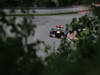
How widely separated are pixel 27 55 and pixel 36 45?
0.08 meters

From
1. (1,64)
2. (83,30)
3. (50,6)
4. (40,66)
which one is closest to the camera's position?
(1,64)

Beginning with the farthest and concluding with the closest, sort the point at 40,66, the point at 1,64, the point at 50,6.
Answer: the point at 50,6, the point at 40,66, the point at 1,64

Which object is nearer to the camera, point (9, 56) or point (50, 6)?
point (9, 56)

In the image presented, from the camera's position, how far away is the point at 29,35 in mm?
1333

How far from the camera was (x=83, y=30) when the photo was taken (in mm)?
2391

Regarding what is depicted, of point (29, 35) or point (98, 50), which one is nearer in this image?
point (29, 35)

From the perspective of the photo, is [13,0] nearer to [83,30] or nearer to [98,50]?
[98,50]

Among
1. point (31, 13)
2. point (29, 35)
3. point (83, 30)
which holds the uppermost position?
point (31, 13)

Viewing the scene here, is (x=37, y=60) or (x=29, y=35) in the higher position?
(x=29, y=35)

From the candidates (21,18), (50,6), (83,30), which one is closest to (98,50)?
(50,6)

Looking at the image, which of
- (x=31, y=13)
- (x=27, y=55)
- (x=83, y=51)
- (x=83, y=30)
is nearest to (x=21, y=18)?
(x=31, y=13)

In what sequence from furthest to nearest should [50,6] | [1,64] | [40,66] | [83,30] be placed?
[83,30], [50,6], [40,66], [1,64]

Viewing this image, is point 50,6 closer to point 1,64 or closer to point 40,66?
point 40,66

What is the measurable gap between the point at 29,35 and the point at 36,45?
7 centimetres
